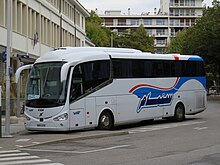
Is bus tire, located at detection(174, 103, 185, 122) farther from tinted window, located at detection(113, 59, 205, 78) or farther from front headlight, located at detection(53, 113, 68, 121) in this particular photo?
front headlight, located at detection(53, 113, 68, 121)

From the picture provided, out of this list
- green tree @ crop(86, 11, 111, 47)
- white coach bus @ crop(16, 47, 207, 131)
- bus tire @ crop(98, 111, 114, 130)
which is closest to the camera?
white coach bus @ crop(16, 47, 207, 131)

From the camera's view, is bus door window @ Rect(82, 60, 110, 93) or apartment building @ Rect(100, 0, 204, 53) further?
apartment building @ Rect(100, 0, 204, 53)

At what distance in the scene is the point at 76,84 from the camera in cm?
2002

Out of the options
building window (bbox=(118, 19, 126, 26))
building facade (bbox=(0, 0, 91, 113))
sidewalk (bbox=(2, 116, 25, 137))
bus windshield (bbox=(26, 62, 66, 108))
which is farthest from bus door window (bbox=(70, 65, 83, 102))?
building window (bbox=(118, 19, 126, 26))

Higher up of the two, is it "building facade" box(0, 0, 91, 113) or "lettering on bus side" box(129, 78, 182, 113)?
"building facade" box(0, 0, 91, 113)

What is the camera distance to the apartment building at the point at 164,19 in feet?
424

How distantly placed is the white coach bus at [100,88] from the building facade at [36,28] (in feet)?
33.9

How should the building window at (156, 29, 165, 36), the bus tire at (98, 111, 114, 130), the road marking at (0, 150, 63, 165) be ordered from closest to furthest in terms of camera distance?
the road marking at (0, 150, 63, 165) < the bus tire at (98, 111, 114, 130) < the building window at (156, 29, 165, 36)

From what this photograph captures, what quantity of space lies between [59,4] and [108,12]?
251 feet

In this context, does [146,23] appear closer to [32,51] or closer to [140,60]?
[32,51]

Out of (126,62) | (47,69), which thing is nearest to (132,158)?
(47,69)

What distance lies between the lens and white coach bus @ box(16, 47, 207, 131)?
64.6 feet

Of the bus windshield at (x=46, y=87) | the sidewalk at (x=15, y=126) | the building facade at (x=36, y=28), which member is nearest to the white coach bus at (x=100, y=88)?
the bus windshield at (x=46, y=87)

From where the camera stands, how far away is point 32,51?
44875 mm
